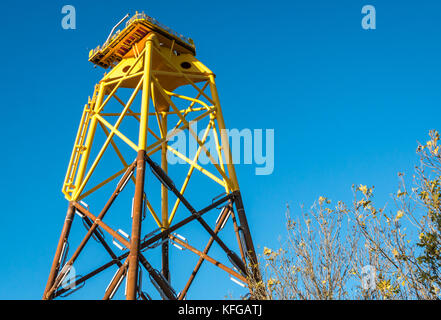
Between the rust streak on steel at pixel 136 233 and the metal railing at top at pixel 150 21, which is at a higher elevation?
the metal railing at top at pixel 150 21

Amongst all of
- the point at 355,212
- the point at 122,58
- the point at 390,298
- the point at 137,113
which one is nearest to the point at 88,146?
the point at 137,113

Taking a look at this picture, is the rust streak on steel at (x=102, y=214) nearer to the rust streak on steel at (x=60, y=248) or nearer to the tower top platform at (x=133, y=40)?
the rust streak on steel at (x=60, y=248)

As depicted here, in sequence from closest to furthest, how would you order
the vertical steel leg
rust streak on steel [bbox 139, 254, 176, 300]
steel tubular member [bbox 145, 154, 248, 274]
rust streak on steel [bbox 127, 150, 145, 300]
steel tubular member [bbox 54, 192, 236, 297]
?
1. rust streak on steel [bbox 127, 150, 145, 300]
2. rust streak on steel [bbox 139, 254, 176, 300]
3. steel tubular member [bbox 54, 192, 236, 297]
4. steel tubular member [bbox 145, 154, 248, 274]
5. the vertical steel leg

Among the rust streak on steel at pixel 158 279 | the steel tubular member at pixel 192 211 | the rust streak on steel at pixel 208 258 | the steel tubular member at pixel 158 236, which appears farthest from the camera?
the rust streak on steel at pixel 208 258

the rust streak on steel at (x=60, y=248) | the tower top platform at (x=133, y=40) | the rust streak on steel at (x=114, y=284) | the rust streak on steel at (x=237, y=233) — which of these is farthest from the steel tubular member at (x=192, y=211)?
the tower top platform at (x=133, y=40)

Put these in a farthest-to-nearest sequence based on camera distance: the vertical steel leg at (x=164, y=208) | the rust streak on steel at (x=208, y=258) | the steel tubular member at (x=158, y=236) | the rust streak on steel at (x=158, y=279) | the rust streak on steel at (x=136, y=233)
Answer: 1. the vertical steel leg at (x=164, y=208)
2. the rust streak on steel at (x=208, y=258)
3. the steel tubular member at (x=158, y=236)
4. the rust streak on steel at (x=158, y=279)
5. the rust streak on steel at (x=136, y=233)

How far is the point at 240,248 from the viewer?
14.7 metres

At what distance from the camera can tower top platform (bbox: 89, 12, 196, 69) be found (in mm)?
16531

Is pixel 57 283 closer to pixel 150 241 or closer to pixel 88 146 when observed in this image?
pixel 150 241

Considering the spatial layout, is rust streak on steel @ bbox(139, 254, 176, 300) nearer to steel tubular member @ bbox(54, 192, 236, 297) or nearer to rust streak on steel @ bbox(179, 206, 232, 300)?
steel tubular member @ bbox(54, 192, 236, 297)

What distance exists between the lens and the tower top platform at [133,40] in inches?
651

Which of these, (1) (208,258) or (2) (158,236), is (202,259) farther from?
(2) (158,236)

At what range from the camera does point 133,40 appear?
16984 mm

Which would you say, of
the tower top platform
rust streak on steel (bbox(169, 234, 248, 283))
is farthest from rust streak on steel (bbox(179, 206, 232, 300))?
the tower top platform
